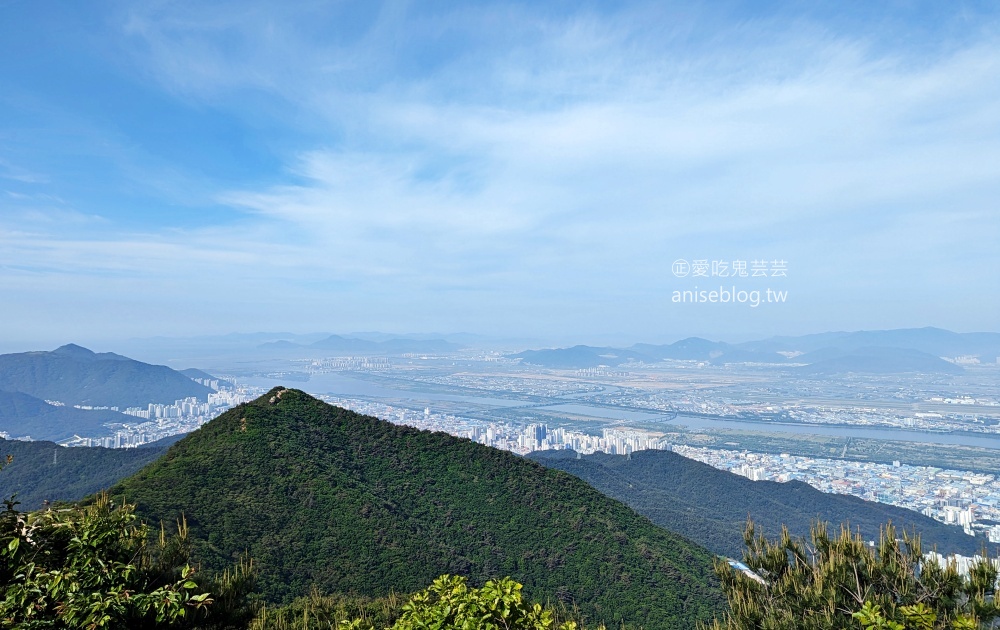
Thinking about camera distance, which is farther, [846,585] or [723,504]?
[723,504]

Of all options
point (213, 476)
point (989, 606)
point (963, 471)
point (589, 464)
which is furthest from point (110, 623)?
point (963, 471)

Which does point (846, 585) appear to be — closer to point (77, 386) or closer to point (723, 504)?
point (723, 504)

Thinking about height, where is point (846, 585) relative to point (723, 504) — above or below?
above

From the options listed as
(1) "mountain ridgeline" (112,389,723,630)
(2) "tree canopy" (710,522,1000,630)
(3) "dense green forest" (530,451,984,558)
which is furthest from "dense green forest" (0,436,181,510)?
(2) "tree canopy" (710,522,1000,630)

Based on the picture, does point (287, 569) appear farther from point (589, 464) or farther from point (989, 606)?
point (589, 464)

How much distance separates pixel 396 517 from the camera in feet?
62.6

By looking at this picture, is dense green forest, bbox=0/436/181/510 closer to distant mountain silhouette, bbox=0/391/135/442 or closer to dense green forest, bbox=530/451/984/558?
dense green forest, bbox=530/451/984/558

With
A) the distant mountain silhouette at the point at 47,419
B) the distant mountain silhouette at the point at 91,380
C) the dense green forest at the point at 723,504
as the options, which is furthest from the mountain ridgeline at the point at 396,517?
the distant mountain silhouette at the point at 91,380

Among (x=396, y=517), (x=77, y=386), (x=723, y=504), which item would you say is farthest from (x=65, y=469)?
(x=77, y=386)

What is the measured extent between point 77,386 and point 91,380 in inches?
111

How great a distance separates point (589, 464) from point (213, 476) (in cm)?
3048

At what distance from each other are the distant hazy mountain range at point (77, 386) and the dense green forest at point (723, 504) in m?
79.9

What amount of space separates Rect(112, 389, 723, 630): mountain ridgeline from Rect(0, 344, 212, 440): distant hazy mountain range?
7695 cm

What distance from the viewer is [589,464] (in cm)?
4228
